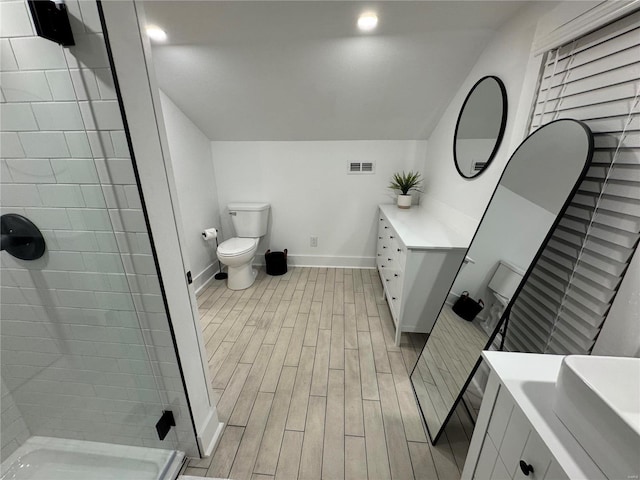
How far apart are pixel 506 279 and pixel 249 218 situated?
8.10 feet

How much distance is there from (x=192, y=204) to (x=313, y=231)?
54.4 inches

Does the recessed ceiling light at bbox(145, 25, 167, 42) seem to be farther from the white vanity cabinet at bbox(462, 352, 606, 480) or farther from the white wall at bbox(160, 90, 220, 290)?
the white vanity cabinet at bbox(462, 352, 606, 480)

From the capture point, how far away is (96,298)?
1037 millimetres

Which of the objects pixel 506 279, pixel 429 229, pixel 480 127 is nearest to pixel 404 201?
pixel 429 229

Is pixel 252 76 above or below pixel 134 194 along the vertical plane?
above

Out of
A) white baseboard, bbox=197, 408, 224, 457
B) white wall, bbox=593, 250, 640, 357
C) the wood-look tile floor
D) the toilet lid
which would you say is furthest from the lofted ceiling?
white baseboard, bbox=197, 408, 224, 457

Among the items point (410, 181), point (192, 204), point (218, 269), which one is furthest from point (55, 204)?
point (410, 181)

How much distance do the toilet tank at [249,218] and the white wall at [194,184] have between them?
301 millimetres

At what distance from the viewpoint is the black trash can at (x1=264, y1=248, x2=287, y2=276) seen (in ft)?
10.1

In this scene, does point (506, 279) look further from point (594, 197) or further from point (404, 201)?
point (404, 201)

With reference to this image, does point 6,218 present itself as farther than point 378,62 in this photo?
No

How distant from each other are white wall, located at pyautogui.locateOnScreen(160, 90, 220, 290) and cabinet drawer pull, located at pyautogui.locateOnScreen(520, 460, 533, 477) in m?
2.48

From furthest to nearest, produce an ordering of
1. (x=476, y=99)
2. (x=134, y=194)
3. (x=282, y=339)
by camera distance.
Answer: (x=282, y=339) → (x=476, y=99) → (x=134, y=194)

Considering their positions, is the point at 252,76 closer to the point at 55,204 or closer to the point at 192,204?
the point at 192,204
